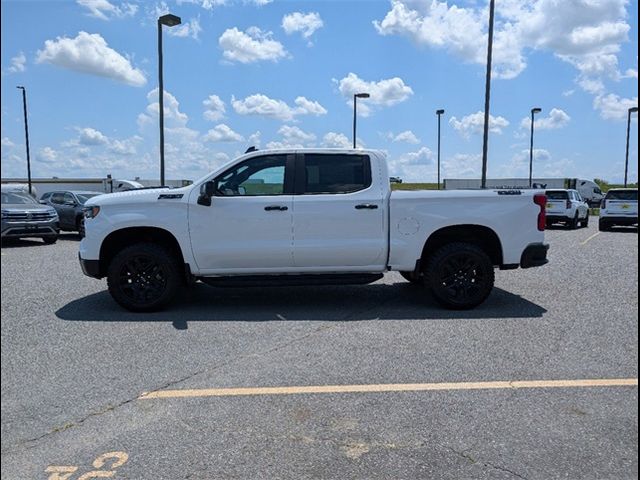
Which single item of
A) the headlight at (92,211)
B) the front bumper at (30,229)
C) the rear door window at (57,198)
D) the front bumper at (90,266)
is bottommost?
the front bumper at (30,229)

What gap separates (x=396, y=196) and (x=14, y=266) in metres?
7.63

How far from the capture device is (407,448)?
3.12 m

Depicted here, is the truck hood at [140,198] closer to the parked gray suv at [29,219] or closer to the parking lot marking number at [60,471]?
the parking lot marking number at [60,471]

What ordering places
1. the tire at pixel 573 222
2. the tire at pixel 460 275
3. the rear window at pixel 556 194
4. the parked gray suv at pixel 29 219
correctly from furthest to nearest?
the rear window at pixel 556 194 < the tire at pixel 573 222 < the parked gray suv at pixel 29 219 < the tire at pixel 460 275

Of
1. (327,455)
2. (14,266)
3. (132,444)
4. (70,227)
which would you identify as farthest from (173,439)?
(70,227)

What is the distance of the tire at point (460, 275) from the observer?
21.1ft

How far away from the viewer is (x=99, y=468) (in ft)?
9.41

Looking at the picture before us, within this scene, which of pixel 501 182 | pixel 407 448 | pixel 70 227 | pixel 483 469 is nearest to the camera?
pixel 483 469

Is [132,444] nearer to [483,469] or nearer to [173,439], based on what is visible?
[173,439]

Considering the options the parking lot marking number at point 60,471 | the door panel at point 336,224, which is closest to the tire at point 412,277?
the door panel at point 336,224

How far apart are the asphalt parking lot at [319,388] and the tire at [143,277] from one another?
20cm

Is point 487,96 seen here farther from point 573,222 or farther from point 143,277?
point 143,277

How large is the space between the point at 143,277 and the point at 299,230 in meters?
1.98

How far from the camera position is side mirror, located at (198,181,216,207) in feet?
20.4
